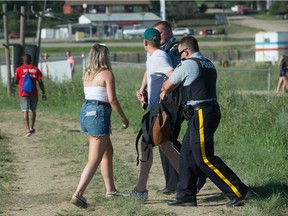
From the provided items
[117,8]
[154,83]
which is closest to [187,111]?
[154,83]

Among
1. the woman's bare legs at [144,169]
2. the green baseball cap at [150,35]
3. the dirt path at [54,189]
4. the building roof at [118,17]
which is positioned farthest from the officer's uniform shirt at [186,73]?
the building roof at [118,17]

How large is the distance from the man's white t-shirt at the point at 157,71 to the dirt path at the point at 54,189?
1.19 meters

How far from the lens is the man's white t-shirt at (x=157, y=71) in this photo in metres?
8.26

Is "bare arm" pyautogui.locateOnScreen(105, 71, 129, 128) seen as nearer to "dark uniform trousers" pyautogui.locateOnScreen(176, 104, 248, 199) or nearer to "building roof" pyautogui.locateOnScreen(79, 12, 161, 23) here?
"dark uniform trousers" pyautogui.locateOnScreen(176, 104, 248, 199)

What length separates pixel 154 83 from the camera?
8336 millimetres

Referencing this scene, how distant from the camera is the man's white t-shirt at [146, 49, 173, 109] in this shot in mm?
8258

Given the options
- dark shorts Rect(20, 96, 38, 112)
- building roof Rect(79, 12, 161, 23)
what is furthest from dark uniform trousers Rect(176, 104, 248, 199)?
building roof Rect(79, 12, 161, 23)

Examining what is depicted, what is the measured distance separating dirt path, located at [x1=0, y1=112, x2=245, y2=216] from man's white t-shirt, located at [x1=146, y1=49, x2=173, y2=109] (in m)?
1.19

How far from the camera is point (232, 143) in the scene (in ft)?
42.3

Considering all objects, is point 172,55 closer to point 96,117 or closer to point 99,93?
point 99,93

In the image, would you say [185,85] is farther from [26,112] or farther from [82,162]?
[26,112]

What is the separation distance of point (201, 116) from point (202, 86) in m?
0.31

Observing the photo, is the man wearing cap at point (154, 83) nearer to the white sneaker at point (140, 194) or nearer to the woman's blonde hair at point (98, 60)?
the white sneaker at point (140, 194)

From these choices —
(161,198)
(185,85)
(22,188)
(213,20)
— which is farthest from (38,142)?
(213,20)
